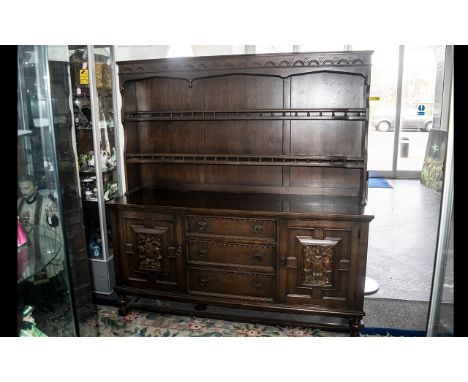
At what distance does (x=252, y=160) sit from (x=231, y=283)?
0.99 metres

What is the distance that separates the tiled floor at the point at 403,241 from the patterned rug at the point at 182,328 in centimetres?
100

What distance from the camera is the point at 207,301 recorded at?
2.73 metres

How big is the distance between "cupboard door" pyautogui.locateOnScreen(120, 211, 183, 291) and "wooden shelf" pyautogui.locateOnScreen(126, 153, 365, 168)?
1.76 ft

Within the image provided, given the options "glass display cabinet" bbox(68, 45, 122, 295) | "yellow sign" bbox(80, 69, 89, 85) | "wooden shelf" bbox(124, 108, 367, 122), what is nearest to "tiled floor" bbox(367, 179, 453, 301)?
"wooden shelf" bbox(124, 108, 367, 122)

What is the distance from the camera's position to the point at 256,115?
116 inches

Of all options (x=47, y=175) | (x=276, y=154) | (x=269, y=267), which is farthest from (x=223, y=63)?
(x=47, y=175)

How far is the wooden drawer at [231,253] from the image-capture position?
102 inches

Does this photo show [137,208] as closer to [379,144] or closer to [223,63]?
[223,63]

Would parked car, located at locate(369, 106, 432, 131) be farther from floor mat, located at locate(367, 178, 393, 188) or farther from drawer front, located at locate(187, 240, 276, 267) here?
drawer front, located at locate(187, 240, 276, 267)

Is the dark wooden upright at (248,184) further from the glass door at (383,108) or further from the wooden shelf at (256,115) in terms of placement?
the glass door at (383,108)

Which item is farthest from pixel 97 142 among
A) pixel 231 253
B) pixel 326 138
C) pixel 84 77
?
pixel 326 138

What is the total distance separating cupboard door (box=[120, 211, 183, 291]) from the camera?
108 inches

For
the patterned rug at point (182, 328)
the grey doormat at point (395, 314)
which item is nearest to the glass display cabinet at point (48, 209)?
the patterned rug at point (182, 328)

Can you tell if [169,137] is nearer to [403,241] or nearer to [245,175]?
[245,175]
